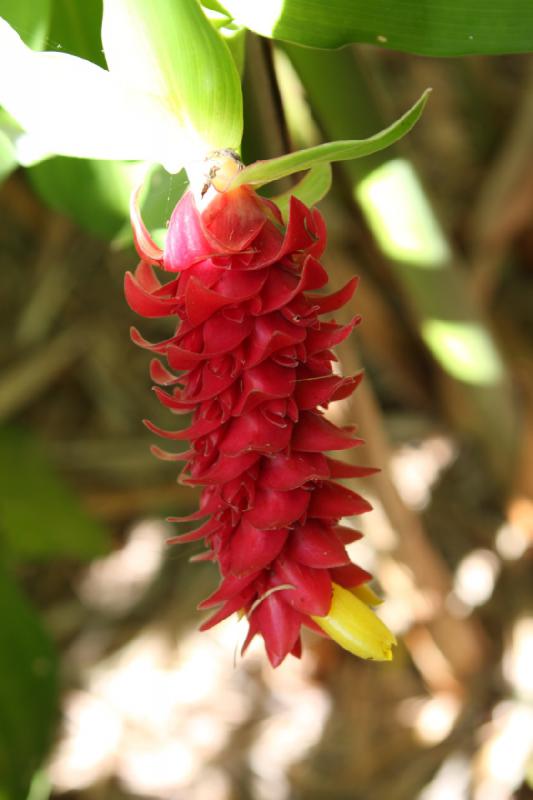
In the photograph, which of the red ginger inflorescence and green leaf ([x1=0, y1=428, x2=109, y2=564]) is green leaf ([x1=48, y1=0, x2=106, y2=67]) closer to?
the red ginger inflorescence

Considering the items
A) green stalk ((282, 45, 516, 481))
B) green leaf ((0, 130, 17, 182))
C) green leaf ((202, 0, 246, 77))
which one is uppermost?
green leaf ((202, 0, 246, 77))

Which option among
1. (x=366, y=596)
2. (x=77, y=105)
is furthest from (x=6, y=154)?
(x=366, y=596)

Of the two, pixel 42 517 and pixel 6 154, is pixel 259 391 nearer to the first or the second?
pixel 6 154

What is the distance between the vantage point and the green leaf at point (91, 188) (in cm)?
56

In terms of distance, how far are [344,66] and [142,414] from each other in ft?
2.39

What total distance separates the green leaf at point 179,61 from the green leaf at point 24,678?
64 cm

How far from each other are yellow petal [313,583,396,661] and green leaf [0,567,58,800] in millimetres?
578

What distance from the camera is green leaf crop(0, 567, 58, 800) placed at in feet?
2.76

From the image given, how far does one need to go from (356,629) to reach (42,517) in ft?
2.54

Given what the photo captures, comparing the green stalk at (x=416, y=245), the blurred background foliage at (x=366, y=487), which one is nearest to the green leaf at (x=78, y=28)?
the blurred background foliage at (x=366, y=487)

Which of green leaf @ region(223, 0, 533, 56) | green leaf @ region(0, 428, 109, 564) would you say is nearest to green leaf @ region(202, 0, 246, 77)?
green leaf @ region(223, 0, 533, 56)

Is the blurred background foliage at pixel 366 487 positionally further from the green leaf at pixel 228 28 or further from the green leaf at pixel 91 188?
the green leaf at pixel 228 28

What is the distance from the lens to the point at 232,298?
0.32 meters

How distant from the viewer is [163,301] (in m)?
0.34
